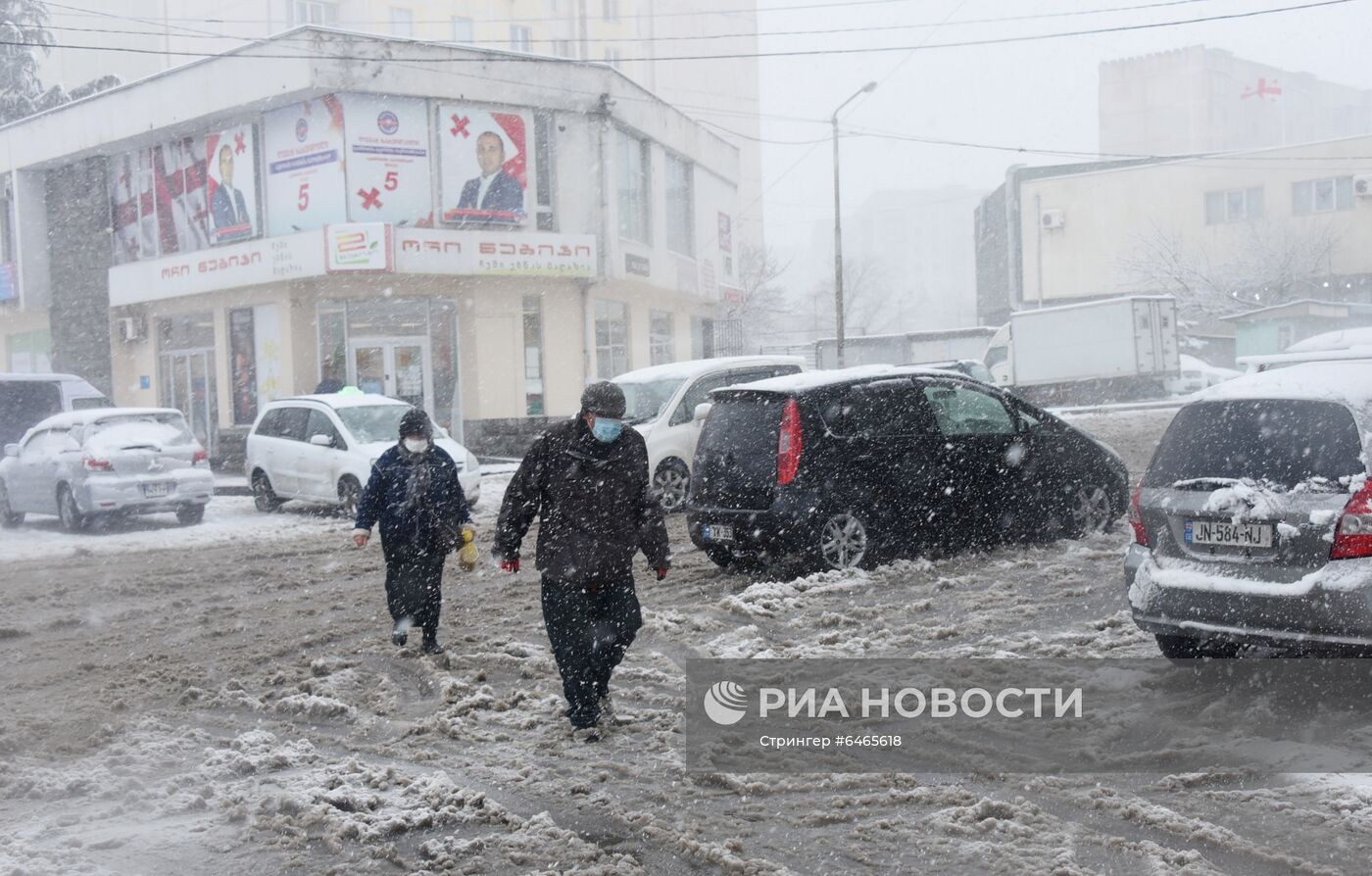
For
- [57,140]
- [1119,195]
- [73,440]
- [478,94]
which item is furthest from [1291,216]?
[73,440]

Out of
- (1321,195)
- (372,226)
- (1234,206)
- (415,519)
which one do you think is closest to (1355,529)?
(415,519)

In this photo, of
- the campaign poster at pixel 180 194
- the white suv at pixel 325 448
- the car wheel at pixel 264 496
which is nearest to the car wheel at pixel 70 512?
the car wheel at pixel 264 496

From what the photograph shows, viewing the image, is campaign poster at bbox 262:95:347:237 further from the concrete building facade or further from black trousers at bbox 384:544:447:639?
black trousers at bbox 384:544:447:639

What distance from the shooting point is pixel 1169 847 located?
4367 millimetres

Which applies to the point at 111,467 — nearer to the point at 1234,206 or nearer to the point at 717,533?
the point at 717,533

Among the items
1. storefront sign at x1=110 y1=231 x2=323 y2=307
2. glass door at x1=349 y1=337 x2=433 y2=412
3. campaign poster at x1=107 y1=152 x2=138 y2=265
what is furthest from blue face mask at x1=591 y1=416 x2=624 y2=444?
campaign poster at x1=107 y1=152 x2=138 y2=265

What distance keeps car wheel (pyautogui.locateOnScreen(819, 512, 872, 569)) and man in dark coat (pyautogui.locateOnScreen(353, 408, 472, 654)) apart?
2.93 m

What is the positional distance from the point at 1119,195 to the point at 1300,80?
57384 mm

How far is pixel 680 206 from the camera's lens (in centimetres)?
3306

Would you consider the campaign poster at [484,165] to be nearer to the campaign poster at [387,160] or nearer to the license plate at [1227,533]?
the campaign poster at [387,160]

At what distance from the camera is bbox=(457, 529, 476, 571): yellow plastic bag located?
799 cm

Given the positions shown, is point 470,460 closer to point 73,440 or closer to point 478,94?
point 73,440

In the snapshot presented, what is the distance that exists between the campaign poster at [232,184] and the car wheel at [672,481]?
15.1 metres

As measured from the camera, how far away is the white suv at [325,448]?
16.1 metres
